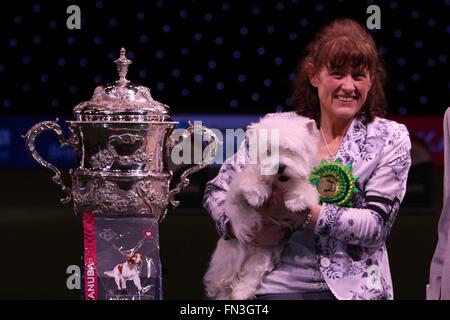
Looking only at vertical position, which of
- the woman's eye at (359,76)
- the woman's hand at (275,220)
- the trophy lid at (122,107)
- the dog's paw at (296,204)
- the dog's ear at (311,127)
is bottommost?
the woman's hand at (275,220)

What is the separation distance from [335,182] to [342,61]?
11.2 inches

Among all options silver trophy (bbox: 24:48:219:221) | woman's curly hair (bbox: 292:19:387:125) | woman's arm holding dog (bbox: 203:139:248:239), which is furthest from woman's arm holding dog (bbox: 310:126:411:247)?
silver trophy (bbox: 24:48:219:221)

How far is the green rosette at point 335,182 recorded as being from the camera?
6.43ft

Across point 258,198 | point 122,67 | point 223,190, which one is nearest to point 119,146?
point 122,67

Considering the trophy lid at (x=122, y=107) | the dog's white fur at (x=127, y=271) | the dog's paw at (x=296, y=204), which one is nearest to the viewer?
the dog's white fur at (x=127, y=271)

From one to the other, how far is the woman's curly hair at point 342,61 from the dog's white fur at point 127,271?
2.41 ft

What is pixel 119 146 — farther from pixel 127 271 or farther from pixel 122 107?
pixel 127 271

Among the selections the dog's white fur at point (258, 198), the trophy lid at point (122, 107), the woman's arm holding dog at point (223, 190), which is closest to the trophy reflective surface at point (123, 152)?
the trophy lid at point (122, 107)

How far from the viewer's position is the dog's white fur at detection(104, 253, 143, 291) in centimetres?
158

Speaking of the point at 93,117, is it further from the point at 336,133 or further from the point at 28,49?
the point at 28,49

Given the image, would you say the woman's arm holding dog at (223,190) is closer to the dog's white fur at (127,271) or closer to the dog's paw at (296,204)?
the dog's paw at (296,204)

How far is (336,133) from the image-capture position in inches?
83.4

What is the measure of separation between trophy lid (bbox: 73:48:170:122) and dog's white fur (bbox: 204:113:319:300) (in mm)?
265
